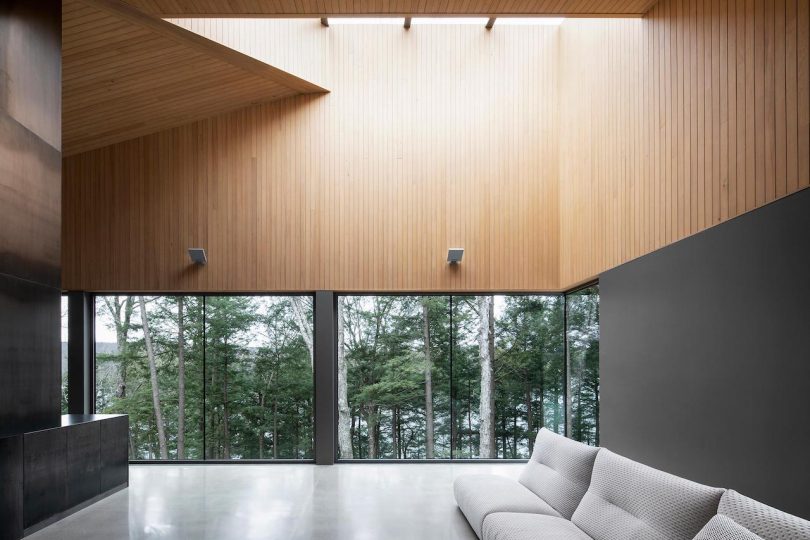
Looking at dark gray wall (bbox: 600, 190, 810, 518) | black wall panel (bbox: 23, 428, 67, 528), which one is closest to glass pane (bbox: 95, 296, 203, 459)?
black wall panel (bbox: 23, 428, 67, 528)

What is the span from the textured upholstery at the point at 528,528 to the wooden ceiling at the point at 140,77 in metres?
6.04

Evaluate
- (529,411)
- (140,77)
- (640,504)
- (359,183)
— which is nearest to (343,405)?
(529,411)

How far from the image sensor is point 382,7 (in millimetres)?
5996

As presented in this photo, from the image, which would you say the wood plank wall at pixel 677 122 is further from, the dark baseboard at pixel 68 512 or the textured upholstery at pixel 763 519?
the dark baseboard at pixel 68 512

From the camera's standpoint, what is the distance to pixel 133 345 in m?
9.55

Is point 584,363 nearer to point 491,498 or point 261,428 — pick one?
point 491,498

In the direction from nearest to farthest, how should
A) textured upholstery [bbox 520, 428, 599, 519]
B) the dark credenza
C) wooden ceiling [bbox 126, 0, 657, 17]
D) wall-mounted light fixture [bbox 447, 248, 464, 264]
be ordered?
textured upholstery [bbox 520, 428, 599, 519] → the dark credenza → wooden ceiling [bbox 126, 0, 657, 17] → wall-mounted light fixture [bbox 447, 248, 464, 264]

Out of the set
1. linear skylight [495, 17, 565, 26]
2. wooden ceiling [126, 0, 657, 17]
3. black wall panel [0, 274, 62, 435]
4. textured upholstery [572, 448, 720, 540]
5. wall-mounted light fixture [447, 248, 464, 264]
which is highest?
linear skylight [495, 17, 565, 26]

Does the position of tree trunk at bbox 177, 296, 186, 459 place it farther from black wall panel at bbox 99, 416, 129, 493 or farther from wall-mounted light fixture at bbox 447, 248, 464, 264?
wall-mounted light fixture at bbox 447, 248, 464, 264

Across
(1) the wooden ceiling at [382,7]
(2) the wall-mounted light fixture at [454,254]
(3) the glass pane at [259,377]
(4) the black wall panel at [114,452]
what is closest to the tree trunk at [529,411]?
(2) the wall-mounted light fixture at [454,254]

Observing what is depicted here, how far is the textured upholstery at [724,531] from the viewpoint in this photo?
2588 millimetres

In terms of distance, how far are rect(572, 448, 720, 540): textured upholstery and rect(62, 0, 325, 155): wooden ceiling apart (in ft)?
20.6

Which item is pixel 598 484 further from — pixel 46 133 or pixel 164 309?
pixel 164 309

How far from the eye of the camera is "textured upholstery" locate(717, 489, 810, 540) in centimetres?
253
